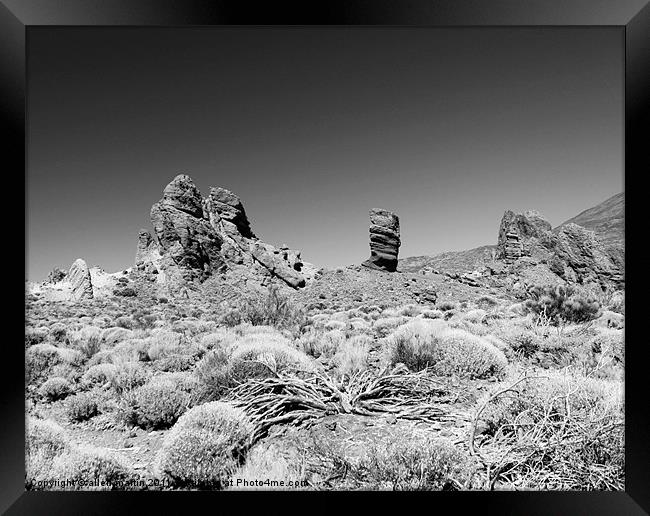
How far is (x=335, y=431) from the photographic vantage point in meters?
2.47

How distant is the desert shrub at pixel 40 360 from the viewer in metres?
2.80

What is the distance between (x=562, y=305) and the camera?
11.5ft

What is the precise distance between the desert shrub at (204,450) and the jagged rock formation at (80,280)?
1.91 meters

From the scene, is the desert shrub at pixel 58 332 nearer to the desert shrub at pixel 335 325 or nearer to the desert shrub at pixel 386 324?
the desert shrub at pixel 335 325

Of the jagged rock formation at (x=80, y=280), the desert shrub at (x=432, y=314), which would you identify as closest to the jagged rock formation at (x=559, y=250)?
the desert shrub at (x=432, y=314)

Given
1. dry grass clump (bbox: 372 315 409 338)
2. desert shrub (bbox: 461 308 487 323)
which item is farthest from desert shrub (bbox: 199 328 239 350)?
desert shrub (bbox: 461 308 487 323)

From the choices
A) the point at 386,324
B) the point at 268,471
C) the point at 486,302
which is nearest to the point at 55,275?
the point at 268,471

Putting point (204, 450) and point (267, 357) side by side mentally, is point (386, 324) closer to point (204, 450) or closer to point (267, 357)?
point (267, 357)

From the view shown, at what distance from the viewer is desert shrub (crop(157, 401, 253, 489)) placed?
2318 mm

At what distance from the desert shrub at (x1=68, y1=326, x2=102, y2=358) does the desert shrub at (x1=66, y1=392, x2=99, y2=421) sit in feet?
1.54

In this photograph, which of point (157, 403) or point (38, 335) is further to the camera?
point (38, 335)

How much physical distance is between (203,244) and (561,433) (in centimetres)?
494
